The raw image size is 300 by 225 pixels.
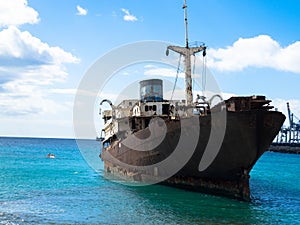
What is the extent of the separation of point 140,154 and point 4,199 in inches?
345

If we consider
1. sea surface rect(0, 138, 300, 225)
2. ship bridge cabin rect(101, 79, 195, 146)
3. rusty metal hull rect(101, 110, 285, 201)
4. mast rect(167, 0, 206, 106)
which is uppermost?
mast rect(167, 0, 206, 106)

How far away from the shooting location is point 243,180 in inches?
700

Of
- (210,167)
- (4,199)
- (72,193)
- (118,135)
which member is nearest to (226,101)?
(210,167)

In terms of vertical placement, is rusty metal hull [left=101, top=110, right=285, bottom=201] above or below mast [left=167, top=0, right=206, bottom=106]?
below

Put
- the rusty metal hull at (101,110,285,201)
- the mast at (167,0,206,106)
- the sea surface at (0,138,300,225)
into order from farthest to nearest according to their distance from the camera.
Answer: the mast at (167,0,206,106)
the rusty metal hull at (101,110,285,201)
the sea surface at (0,138,300,225)

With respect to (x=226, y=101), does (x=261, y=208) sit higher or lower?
lower

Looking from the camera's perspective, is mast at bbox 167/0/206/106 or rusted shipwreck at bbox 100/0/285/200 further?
mast at bbox 167/0/206/106

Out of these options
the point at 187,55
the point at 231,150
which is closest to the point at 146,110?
the point at 187,55

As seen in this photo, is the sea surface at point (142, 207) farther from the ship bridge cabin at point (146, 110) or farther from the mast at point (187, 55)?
the mast at point (187, 55)

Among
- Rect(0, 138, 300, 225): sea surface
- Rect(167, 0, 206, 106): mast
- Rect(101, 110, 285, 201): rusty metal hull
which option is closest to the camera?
Rect(0, 138, 300, 225): sea surface

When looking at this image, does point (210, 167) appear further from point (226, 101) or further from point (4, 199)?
point (4, 199)

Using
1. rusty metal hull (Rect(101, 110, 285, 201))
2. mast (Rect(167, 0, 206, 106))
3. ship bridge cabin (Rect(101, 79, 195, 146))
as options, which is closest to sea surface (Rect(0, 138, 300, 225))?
rusty metal hull (Rect(101, 110, 285, 201))

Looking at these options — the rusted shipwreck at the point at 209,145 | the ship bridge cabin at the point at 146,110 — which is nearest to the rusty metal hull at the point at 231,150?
the rusted shipwreck at the point at 209,145

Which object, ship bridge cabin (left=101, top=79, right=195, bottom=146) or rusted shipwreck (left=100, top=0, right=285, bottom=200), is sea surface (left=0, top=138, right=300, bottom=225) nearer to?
Result: rusted shipwreck (left=100, top=0, right=285, bottom=200)
